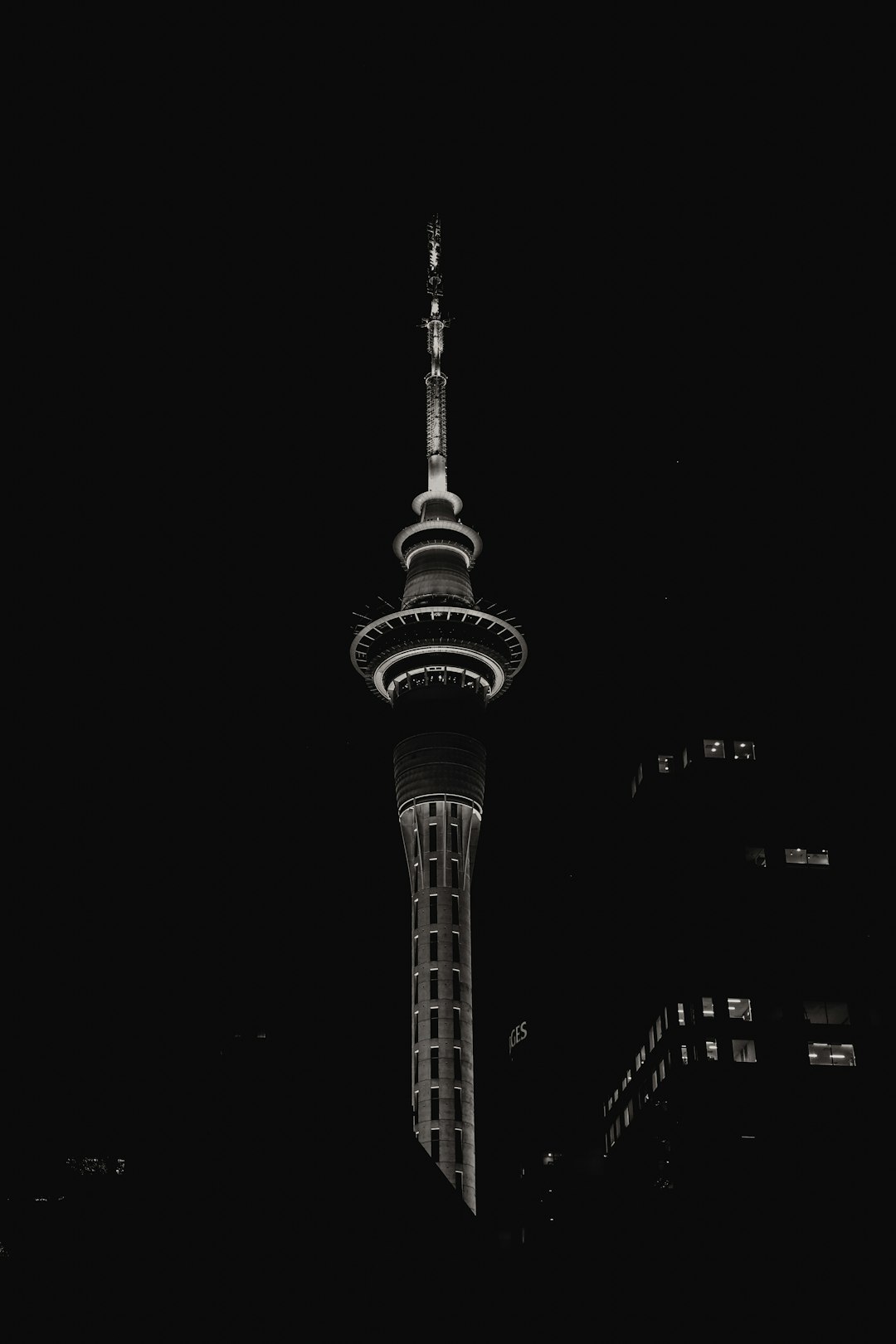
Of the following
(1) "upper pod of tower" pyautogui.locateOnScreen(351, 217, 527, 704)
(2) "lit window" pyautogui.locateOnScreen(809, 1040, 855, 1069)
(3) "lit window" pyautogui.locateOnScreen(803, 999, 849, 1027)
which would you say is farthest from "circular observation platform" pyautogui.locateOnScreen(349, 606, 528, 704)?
(2) "lit window" pyautogui.locateOnScreen(809, 1040, 855, 1069)

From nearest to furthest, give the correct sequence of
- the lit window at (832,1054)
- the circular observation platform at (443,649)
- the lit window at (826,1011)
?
the lit window at (832,1054) → the lit window at (826,1011) → the circular observation platform at (443,649)

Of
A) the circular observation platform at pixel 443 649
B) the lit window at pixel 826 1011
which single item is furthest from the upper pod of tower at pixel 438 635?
the lit window at pixel 826 1011

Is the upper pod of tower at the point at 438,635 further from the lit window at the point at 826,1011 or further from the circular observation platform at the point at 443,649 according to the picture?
the lit window at the point at 826,1011

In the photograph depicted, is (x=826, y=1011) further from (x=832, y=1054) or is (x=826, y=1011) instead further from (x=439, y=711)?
(x=439, y=711)

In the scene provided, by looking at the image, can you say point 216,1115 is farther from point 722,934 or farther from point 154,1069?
point 722,934

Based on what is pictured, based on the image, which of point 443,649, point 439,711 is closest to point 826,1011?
point 439,711

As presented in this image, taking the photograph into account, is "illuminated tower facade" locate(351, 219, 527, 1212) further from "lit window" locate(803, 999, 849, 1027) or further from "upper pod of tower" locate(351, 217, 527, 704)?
"lit window" locate(803, 999, 849, 1027)
